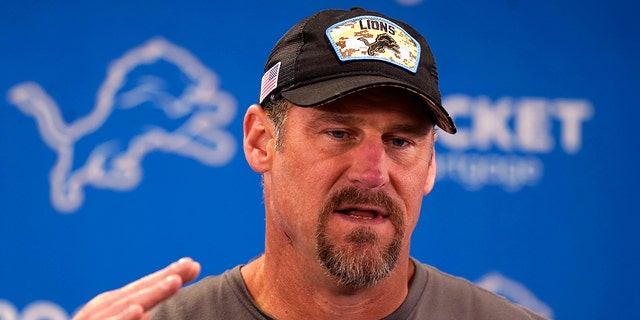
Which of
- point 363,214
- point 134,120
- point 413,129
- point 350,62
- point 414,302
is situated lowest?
point 414,302

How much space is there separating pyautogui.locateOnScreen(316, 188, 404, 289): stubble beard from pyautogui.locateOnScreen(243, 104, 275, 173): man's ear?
0.16 m

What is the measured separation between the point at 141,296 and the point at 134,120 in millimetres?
917

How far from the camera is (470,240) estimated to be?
81.0 inches

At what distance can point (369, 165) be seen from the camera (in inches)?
45.7

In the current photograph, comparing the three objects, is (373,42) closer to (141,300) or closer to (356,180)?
(356,180)

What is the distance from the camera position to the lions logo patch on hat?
1.21 metres

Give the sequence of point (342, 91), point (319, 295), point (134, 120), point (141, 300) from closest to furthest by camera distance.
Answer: point (141, 300) < point (342, 91) < point (319, 295) < point (134, 120)

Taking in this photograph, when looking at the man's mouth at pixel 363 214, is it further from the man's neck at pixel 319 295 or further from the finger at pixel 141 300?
the finger at pixel 141 300

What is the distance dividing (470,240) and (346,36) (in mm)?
956

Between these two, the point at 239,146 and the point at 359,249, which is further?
the point at 239,146

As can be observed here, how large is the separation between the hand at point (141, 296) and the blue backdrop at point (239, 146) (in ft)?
2.76

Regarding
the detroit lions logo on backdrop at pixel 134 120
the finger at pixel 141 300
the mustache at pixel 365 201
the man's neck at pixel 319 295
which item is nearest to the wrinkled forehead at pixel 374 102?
the mustache at pixel 365 201

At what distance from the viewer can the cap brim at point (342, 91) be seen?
1158 millimetres

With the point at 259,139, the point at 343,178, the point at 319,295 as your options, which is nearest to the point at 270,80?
the point at 259,139
